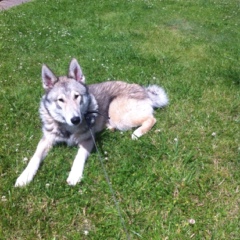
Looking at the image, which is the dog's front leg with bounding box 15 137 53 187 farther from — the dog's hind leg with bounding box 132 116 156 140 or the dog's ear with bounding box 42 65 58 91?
the dog's hind leg with bounding box 132 116 156 140

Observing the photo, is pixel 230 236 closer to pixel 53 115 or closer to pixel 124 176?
pixel 124 176

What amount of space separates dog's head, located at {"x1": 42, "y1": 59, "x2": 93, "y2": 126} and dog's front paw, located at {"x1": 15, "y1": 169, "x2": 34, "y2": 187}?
25.4 inches

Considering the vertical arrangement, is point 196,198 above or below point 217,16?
above

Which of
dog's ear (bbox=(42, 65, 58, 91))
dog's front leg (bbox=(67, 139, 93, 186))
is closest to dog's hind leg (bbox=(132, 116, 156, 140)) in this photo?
dog's front leg (bbox=(67, 139, 93, 186))

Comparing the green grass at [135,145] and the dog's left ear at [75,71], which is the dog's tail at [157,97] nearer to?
the green grass at [135,145]

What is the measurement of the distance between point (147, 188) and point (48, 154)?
118cm

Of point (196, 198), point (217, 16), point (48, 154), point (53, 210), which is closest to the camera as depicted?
point (53, 210)

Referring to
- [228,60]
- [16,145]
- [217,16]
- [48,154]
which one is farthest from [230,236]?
[217,16]

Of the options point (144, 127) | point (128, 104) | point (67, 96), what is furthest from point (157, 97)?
point (67, 96)

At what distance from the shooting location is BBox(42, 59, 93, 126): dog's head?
3.29 m

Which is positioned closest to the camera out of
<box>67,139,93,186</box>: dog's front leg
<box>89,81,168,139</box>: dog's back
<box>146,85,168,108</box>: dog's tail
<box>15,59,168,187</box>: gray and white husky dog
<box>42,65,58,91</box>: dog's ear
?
<box>67,139,93,186</box>: dog's front leg

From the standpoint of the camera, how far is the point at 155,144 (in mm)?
3689

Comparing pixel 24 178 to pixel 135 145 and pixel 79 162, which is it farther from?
pixel 135 145

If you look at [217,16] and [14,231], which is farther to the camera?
[217,16]
